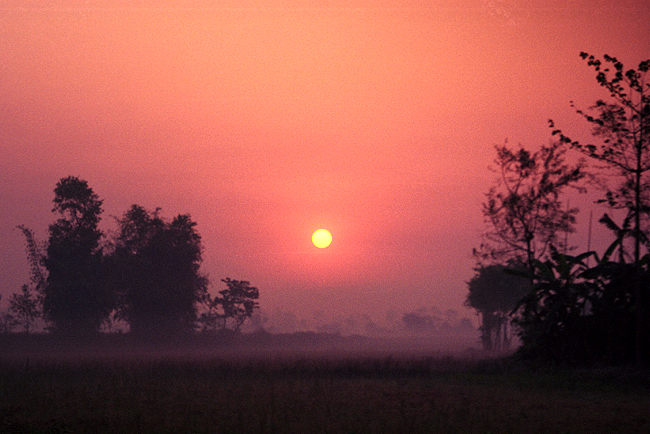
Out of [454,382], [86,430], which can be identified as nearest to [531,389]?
[454,382]

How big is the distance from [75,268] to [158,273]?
9.01 metres

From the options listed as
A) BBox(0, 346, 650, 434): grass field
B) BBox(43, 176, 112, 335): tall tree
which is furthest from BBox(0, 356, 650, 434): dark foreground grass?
BBox(43, 176, 112, 335): tall tree

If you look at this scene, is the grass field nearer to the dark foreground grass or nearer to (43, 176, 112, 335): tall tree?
the dark foreground grass

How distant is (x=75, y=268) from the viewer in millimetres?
72750

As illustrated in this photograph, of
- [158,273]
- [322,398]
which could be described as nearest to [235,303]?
[158,273]

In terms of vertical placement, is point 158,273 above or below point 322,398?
above

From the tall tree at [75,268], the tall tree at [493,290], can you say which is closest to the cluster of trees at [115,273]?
the tall tree at [75,268]

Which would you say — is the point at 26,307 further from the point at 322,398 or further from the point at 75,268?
the point at 322,398

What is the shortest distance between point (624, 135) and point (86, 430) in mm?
26621

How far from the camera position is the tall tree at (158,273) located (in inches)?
2933

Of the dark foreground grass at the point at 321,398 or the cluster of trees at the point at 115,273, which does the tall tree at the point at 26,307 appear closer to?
the cluster of trees at the point at 115,273

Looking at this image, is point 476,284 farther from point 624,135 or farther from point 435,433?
point 435,433

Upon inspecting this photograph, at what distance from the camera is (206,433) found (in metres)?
16.0

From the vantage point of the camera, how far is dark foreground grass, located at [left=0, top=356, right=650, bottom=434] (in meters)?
17.0
